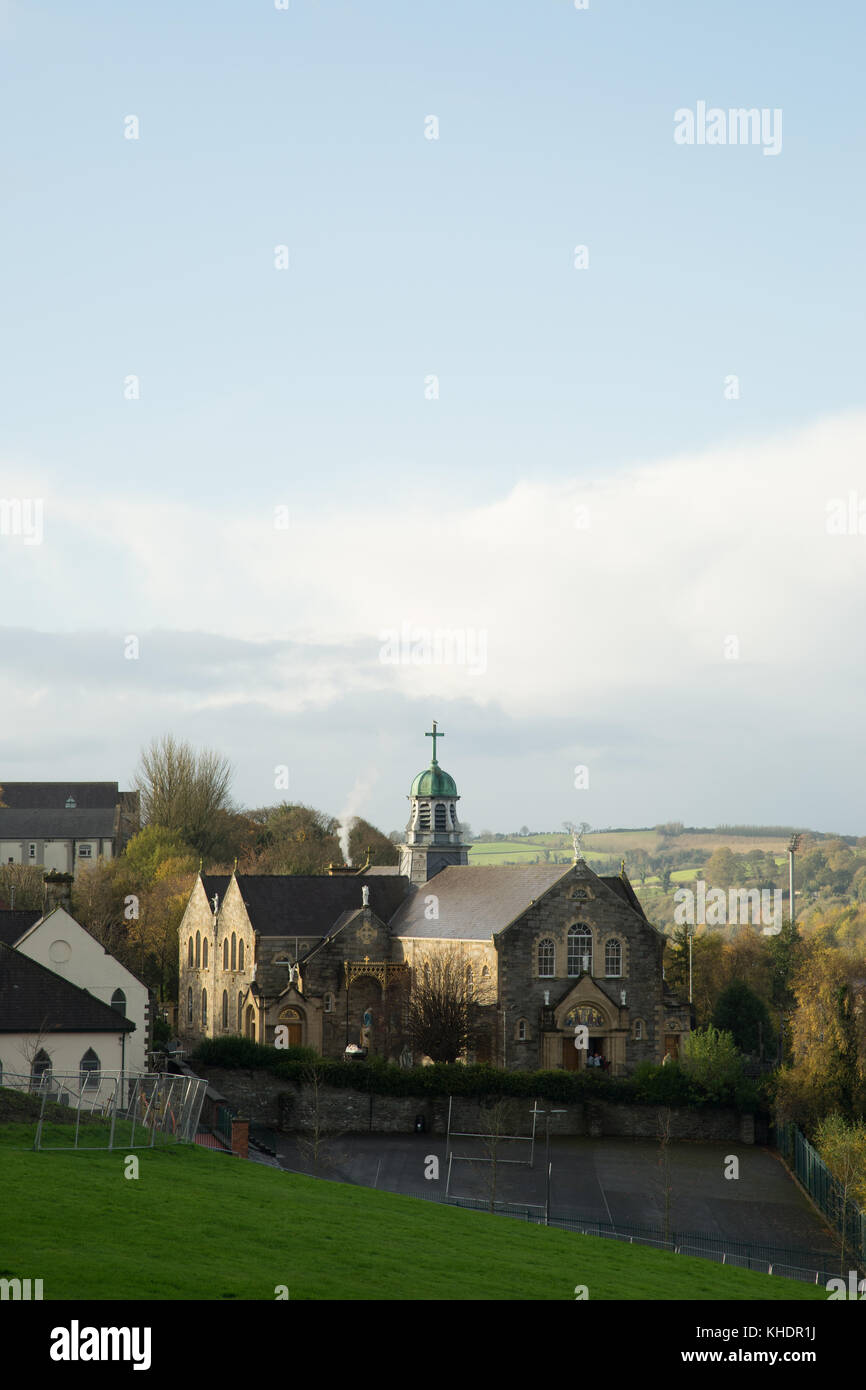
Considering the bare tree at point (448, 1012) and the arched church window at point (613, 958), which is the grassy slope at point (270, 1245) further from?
the arched church window at point (613, 958)

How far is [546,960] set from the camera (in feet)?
240

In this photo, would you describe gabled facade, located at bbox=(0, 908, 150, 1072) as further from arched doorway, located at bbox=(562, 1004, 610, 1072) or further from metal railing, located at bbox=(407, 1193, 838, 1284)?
arched doorway, located at bbox=(562, 1004, 610, 1072)

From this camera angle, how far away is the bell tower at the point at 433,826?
8731 centimetres

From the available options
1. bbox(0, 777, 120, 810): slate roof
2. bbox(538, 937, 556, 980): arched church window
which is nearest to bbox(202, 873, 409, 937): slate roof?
bbox(538, 937, 556, 980): arched church window

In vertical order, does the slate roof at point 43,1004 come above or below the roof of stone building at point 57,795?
below

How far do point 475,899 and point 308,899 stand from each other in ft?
35.1

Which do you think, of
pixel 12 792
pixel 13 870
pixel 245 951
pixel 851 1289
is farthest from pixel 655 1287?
pixel 12 792

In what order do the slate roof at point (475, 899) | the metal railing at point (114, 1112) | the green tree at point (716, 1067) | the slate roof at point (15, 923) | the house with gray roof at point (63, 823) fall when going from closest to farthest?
the metal railing at point (114, 1112), the slate roof at point (15, 923), the green tree at point (716, 1067), the slate roof at point (475, 899), the house with gray roof at point (63, 823)

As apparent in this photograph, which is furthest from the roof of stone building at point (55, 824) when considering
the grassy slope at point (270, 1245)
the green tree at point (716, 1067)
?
the grassy slope at point (270, 1245)

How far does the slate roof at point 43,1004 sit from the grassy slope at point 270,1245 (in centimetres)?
1556

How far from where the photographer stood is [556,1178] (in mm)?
56688

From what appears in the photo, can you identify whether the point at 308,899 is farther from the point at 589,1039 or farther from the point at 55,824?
the point at 55,824

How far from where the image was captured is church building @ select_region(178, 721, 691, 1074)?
7262 cm
